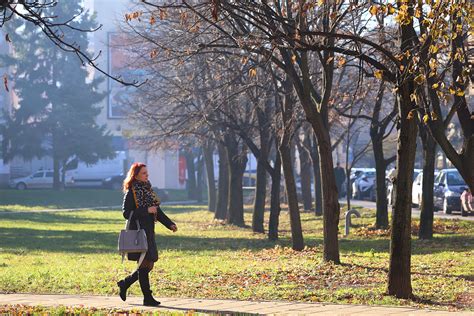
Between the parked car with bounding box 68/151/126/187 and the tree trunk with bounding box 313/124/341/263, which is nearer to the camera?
the tree trunk with bounding box 313/124/341/263

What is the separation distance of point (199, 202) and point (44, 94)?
59.9ft

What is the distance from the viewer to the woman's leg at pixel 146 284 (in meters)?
13.2

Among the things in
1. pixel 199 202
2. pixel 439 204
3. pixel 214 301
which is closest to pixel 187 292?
pixel 214 301

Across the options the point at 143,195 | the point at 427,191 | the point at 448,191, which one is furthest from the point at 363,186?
the point at 143,195

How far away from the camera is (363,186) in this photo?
199 feet

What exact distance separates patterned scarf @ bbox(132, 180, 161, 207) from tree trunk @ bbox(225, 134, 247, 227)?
78.0 ft

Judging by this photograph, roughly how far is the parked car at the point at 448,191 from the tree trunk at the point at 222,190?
8178mm

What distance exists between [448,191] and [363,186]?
69.7 ft

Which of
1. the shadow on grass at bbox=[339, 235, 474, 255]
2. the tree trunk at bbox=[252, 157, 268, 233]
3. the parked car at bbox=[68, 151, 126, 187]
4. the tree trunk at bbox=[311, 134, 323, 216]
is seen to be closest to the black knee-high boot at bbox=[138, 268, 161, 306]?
the shadow on grass at bbox=[339, 235, 474, 255]

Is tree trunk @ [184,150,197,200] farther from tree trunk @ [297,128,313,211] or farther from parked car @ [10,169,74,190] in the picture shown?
tree trunk @ [297,128,313,211]

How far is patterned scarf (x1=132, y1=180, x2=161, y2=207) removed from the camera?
1339 centimetres

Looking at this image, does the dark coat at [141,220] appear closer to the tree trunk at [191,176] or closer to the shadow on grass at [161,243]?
the shadow on grass at [161,243]

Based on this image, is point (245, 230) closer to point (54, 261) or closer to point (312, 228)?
point (312, 228)

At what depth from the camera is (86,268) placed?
66.0 feet
